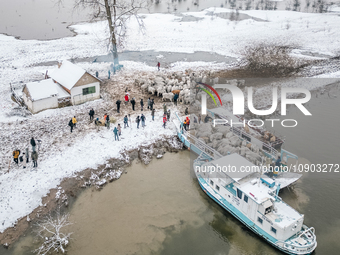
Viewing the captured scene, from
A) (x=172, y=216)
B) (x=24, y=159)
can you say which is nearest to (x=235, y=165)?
(x=172, y=216)

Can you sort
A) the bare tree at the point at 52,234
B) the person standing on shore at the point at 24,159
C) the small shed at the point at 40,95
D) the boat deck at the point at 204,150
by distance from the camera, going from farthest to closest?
the small shed at the point at 40,95 < the person standing on shore at the point at 24,159 < the boat deck at the point at 204,150 < the bare tree at the point at 52,234

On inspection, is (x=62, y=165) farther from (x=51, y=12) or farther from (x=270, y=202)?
(x=51, y=12)

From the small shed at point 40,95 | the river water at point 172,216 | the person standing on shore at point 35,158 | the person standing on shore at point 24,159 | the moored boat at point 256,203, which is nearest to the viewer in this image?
the moored boat at point 256,203

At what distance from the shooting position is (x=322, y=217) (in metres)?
21.1

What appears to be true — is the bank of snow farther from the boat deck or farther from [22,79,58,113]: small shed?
[22,79,58,113]: small shed

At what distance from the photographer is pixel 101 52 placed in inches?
2048

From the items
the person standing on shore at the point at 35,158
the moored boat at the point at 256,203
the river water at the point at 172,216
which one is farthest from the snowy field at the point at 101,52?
the moored boat at the point at 256,203

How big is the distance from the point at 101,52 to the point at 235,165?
124 ft

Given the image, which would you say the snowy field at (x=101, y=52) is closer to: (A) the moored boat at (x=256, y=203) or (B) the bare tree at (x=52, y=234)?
(B) the bare tree at (x=52, y=234)

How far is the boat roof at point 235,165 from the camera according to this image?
21086 millimetres

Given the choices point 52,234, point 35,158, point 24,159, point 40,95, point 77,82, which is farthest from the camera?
point 77,82

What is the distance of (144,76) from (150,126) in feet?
44.1

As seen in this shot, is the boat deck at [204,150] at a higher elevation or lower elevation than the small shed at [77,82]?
lower

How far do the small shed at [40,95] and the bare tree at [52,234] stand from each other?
1460 centimetres
